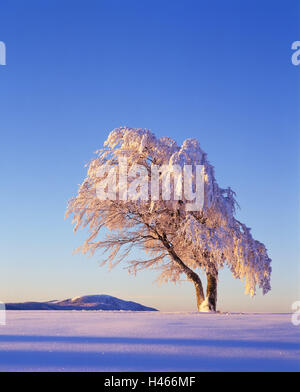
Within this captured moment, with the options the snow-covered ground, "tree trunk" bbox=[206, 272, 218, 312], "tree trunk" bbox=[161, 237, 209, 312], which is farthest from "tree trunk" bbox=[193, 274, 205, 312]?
the snow-covered ground

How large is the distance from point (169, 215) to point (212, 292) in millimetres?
2783

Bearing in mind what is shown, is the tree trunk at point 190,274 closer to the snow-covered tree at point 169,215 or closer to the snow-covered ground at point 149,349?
the snow-covered tree at point 169,215

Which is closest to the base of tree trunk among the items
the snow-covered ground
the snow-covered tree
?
the snow-covered tree

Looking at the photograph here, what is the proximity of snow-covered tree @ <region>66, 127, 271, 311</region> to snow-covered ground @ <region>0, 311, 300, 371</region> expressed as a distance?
6.72 meters

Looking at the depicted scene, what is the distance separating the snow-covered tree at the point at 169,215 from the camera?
13188 millimetres

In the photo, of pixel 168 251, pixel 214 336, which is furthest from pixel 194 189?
pixel 214 336

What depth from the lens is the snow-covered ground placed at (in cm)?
375

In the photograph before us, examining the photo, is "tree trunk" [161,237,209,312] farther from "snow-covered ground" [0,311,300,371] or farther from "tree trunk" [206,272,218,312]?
"snow-covered ground" [0,311,300,371]

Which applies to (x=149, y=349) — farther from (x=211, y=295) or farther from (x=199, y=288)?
(x=199, y=288)

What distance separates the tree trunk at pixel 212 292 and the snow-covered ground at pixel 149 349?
765 centimetres

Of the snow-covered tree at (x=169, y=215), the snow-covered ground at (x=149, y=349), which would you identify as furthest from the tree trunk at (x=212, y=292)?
the snow-covered ground at (x=149, y=349)

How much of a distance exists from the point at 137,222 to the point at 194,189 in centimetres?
252

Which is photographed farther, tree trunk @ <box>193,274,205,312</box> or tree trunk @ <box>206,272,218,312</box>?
tree trunk @ <box>193,274,205,312</box>

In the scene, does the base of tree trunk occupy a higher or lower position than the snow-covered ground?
lower
